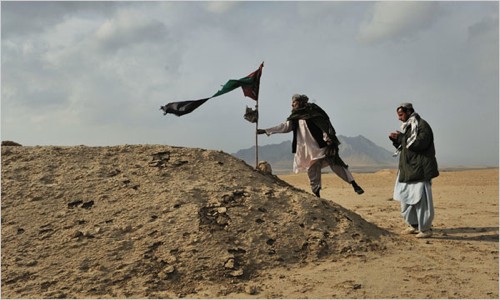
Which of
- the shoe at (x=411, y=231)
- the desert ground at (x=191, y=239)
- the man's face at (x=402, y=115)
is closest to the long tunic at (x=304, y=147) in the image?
the desert ground at (x=191, y=239)

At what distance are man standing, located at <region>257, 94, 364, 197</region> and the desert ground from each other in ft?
2.49

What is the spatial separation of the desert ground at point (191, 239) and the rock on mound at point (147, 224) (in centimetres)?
1

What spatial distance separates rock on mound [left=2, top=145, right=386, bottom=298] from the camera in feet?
14.2

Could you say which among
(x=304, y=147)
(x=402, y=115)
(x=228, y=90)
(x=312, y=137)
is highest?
(x=228, y=90)

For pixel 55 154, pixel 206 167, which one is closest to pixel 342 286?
pixel 206 167

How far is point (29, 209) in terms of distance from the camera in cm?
510

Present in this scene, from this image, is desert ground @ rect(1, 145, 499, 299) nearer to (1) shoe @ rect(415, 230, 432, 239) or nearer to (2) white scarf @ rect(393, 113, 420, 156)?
(1) shoe @ rect(415, 230, 432, 239)

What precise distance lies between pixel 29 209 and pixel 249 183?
2502 mm

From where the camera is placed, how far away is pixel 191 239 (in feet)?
15.7

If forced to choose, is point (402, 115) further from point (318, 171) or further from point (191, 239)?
point (191, 239)

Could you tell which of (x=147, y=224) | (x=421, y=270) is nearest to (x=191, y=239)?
(x=147, y=224)

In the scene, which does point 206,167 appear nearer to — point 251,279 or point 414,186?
point 251,279

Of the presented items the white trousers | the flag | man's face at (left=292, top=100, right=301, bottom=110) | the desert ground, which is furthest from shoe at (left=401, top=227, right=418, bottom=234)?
the flag

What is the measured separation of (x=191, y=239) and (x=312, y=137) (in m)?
2.81
